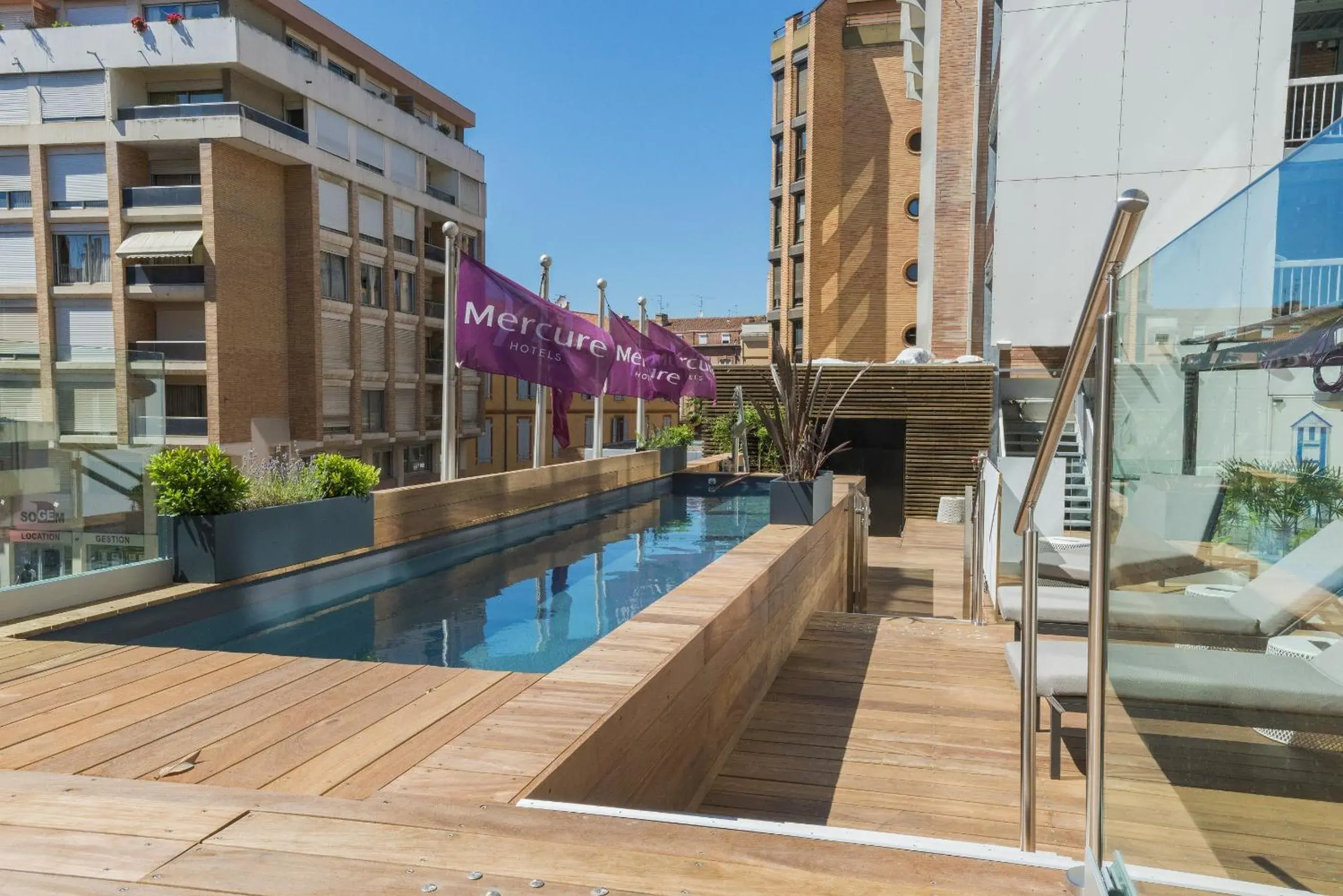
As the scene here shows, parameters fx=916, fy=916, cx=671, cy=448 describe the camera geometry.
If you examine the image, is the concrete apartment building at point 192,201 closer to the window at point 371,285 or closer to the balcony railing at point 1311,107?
the window at point 371,285

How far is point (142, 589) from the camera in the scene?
15.6 feet

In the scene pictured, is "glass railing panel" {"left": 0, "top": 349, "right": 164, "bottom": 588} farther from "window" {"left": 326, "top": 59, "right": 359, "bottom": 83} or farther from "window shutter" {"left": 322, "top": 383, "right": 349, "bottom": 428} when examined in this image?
"window" {"left": 326, "top": 59, "right": 359, "bottom": 83}

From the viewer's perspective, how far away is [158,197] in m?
25.4

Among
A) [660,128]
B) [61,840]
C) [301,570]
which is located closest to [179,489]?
[301,570]

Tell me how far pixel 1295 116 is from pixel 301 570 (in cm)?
1506

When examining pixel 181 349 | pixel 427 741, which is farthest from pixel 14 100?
pixel 427 741

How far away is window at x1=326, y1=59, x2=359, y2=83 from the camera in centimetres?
2930

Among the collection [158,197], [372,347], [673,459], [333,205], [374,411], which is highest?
[333,205]

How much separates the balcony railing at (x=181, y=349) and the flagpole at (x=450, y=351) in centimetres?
1994

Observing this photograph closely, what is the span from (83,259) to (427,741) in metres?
28.9

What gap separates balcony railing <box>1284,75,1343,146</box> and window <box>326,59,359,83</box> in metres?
25.7

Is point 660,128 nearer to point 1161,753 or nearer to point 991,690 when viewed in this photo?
point 991,690

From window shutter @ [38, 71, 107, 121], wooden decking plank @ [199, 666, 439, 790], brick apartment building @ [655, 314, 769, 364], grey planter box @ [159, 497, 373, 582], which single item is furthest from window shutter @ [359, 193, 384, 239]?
brick apartment building @ [655, 314, 769, 364]

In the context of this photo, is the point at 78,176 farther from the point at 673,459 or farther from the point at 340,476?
the point at 340,476
